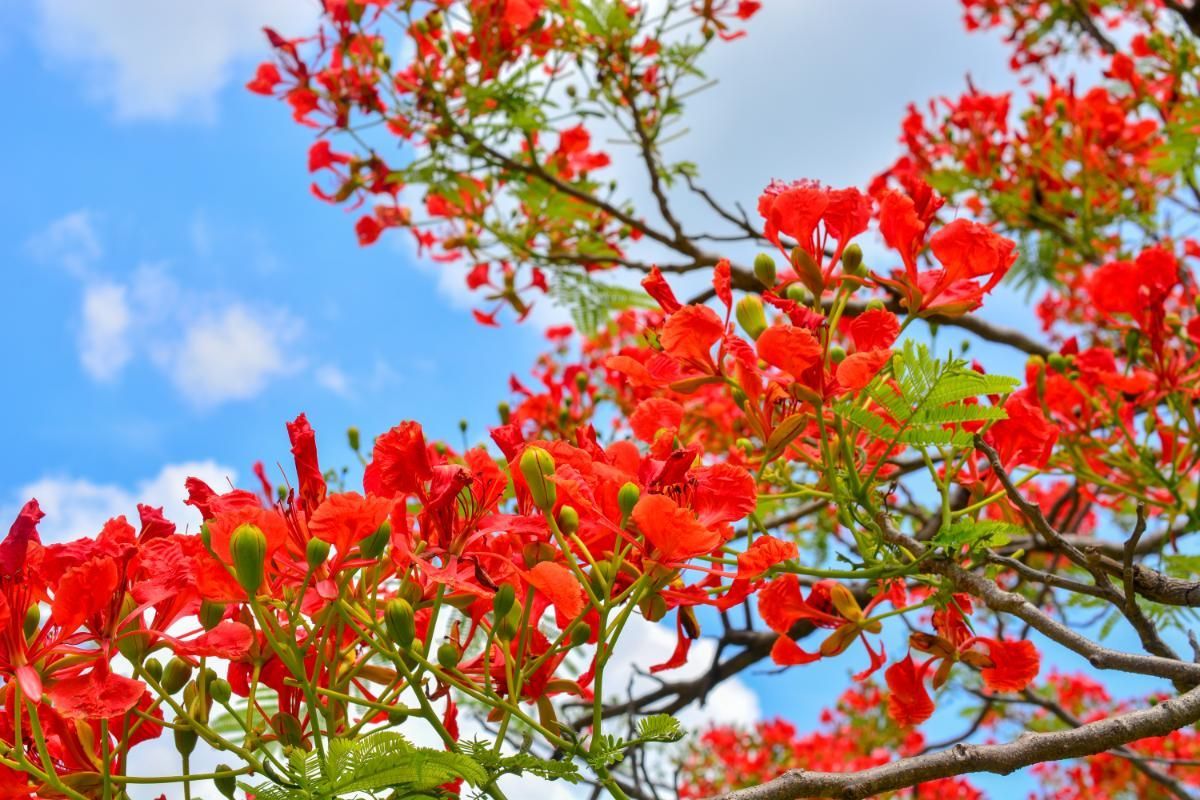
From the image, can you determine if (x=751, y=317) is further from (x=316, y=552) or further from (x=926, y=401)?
(x=316, y=552)

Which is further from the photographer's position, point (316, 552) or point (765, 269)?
point (765, 269)

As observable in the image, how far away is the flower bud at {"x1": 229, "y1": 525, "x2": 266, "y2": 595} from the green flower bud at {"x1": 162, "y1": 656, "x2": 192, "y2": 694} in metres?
0.18

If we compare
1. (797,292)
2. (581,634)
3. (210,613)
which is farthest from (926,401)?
(210,613)

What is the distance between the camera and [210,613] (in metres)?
1.12

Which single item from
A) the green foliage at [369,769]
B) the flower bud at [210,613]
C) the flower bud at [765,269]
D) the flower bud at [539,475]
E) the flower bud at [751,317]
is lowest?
the green foliage at [369,769]

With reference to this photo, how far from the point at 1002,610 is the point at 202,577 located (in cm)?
101

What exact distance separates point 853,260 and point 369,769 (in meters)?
0.94

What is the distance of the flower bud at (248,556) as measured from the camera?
100cm

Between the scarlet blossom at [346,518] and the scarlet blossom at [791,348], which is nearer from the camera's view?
the scarlet blossom at [346,518]

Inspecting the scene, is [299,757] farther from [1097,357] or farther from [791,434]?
[1097,357]

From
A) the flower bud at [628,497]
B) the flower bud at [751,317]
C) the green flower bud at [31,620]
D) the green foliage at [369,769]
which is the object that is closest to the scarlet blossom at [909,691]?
the flower bud at [751,317]

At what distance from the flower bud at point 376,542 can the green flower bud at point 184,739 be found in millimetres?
301

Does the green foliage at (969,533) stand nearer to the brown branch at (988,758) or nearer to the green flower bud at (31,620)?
the brown branch at (988,758)

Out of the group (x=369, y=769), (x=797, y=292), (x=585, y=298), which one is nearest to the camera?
(x=369, y=769)
